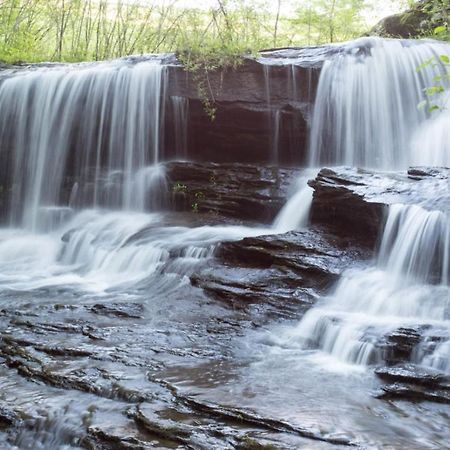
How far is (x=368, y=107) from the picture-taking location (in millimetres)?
9047

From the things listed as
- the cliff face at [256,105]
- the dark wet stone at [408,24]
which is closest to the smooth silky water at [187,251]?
the cliff face at [256,105]

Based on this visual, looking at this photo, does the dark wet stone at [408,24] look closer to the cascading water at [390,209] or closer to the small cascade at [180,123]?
the cascading water at [390,209]

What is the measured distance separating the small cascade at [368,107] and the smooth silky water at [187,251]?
0.07 feet

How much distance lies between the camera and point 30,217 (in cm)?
986

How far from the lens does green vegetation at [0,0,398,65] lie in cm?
1109

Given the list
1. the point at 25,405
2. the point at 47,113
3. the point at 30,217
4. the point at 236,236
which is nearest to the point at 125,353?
the point at 25,405

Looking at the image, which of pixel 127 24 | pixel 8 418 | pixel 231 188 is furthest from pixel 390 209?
pixel 127 24

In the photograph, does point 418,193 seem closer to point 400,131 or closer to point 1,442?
point 400,131

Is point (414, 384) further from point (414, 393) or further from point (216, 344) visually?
point (216, 344)

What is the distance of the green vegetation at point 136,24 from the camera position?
11094mm

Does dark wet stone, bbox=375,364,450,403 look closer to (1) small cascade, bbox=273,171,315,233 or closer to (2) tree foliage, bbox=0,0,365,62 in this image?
(1) small cascade, bbox=273,171,315,233

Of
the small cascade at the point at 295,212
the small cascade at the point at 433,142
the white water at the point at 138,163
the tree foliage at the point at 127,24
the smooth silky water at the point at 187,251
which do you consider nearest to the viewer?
the smooth silky water at the point at 187,251

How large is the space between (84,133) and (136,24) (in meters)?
4.41

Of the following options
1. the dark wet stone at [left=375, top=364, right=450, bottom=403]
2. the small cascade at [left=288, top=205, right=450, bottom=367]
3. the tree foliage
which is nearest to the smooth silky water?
the small cascade at [left=288, top=205, right=450, bottom=367]
